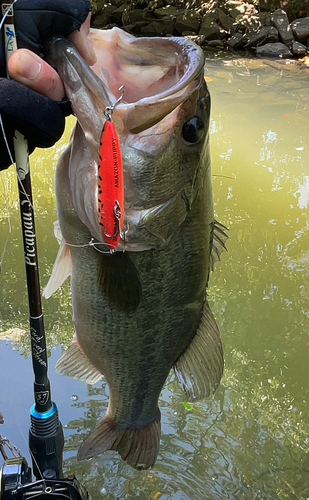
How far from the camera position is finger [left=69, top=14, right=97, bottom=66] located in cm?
121

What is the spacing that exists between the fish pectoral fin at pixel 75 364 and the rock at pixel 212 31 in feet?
45.8

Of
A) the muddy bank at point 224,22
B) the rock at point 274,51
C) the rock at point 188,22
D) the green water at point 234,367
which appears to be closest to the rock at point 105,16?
the muddy bank at point 224,22

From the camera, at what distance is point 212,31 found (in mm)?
13922

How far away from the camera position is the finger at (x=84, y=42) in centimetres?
121

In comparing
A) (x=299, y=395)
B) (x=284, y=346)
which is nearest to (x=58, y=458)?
(x=299, y=395)

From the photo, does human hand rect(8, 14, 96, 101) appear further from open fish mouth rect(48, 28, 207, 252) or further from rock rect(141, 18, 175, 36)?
rock rect(141, 18, 175, 36)

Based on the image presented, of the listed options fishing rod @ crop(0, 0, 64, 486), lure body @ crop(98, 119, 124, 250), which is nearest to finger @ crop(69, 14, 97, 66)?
lure body @ crop(98, 119, 124, 250)

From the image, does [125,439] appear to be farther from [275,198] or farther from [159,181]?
[275,198]

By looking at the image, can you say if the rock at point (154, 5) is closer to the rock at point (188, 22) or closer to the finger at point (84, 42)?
the rock at point (188, 22)

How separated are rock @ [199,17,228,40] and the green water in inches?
380

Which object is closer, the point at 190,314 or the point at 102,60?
the point at 102,60

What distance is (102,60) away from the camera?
52.6 inches

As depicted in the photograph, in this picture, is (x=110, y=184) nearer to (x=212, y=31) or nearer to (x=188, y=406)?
(x=188, y=406)

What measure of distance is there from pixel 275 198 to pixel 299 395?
232 centimetres
